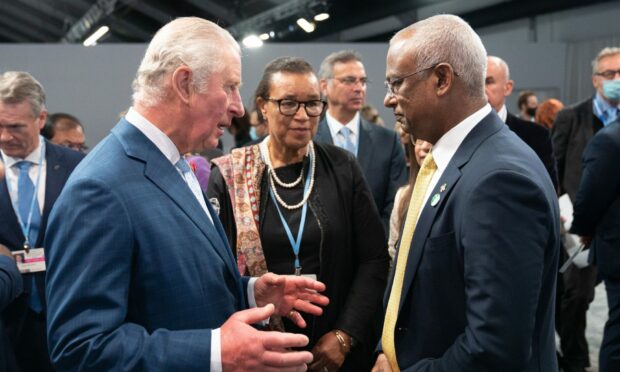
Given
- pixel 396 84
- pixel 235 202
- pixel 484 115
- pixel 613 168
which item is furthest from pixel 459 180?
pixel 613 168

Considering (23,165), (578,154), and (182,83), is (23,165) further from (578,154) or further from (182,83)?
(578,154)

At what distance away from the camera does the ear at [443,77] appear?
4.84 feet

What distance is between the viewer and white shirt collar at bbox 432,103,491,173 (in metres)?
1.51

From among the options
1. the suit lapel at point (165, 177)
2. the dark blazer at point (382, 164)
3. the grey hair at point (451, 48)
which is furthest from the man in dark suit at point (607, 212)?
the suit lapel at point (165, 177)

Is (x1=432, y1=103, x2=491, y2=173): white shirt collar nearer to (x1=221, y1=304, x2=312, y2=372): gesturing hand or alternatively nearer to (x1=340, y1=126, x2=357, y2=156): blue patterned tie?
(x1=221, y1=304, x2=312, y2=372): gesturing hand

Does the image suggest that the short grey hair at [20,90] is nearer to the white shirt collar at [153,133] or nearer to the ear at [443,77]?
the white shirt collar at [153,133]

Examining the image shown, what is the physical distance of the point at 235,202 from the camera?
7.17ft

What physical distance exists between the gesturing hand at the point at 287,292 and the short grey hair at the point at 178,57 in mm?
543

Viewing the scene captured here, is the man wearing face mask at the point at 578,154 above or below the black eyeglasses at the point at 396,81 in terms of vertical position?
below

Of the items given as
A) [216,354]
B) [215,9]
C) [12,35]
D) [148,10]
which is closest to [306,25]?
[215,9]

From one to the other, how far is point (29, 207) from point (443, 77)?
1931 mm

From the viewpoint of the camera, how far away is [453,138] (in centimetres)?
153

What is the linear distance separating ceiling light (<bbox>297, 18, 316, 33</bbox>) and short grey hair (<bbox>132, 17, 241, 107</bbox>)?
33.0 ft

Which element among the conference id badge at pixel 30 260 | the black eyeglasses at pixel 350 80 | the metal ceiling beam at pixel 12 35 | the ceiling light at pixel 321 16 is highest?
the ceiling light at pixel 321 16
